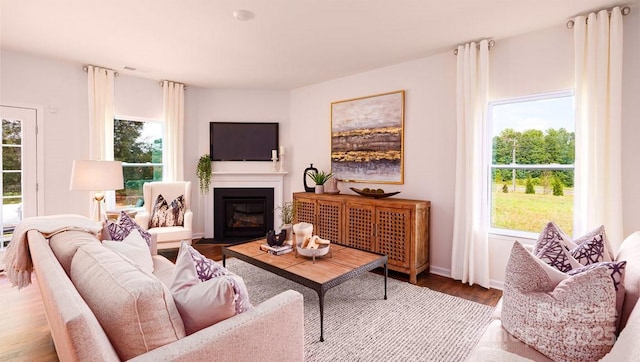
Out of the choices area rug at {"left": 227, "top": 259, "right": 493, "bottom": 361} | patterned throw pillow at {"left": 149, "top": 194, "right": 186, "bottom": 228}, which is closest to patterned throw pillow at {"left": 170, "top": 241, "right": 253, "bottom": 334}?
area rug at {"left": 227, "top": 259, "right": 493, "bottom": 361}

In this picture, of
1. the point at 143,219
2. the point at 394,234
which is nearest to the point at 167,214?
the point at 143,219

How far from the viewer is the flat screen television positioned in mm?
5305

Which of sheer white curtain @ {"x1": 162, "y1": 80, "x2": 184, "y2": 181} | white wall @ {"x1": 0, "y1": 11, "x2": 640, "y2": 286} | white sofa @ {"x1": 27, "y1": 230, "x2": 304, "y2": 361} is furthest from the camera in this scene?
sheer white curtain @ {"x1": 162, "y1": 80, "x2": 184, "y2": 181}

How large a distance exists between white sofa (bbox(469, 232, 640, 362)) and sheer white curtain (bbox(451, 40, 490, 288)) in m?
1.78

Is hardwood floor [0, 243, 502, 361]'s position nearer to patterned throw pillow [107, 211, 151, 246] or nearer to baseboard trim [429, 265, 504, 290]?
baseboard trim [429, 265, 504, 290]

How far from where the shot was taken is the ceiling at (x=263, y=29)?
2.58 m

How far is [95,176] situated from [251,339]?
9.75 ft

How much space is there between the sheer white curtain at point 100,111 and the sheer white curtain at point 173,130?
74cm

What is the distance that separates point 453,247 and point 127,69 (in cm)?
466

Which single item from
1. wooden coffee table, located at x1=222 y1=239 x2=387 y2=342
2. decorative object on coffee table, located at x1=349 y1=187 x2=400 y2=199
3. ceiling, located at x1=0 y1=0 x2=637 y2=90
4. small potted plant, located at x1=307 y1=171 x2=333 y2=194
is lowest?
wooden coffee table, located at x1=222 y1=239 x2=387 y2=342

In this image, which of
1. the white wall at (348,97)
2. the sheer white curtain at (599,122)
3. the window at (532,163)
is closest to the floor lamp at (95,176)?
the white wall at (348,97)

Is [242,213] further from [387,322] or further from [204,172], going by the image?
[387,322]

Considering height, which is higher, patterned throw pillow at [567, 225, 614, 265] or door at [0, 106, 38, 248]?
door at [0, 106, 38, 248]

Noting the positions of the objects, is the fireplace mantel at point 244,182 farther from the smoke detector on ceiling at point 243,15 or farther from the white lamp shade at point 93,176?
the smoke detector on ceiling at point 243,15
